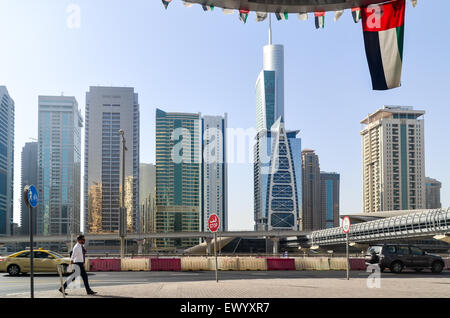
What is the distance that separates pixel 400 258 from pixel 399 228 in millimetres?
86751

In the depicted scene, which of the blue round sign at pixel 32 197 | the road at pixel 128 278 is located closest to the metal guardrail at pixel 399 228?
the road at pixel 128 278

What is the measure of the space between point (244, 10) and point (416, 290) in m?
10.1

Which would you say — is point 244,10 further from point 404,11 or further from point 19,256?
point 19,256

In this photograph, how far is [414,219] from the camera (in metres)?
101

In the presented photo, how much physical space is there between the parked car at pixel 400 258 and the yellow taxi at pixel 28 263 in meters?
16.2

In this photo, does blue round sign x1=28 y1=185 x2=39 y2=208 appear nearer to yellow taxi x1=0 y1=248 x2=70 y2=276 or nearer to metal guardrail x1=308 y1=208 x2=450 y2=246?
yellow taxi x1=0 y1=248 x2=70 y2=276

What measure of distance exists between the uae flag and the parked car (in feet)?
54.0

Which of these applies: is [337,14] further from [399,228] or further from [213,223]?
[399,228]

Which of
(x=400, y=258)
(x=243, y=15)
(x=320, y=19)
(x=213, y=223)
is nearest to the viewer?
(x=243, y=15)

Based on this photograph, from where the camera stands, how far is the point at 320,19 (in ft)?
44.1

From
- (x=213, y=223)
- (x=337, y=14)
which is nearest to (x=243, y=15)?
(x=337, y=14)

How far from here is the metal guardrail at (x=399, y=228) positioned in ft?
308
